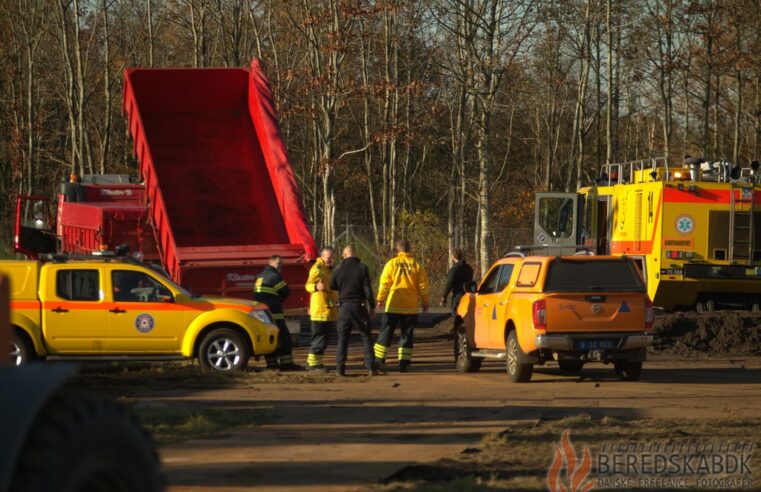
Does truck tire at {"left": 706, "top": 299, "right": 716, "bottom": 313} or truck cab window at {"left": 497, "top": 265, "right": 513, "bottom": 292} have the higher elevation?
truck cab window at {"left": 497, "top": 265, "right": 513, "bottom": 292}

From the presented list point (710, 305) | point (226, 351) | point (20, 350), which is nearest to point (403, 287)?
point (226, 351)

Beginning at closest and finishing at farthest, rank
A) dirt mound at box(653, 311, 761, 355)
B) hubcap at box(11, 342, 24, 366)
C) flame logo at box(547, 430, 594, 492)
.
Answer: flame logo at box(547, 430, 594, 492)
hubcap at box(11, 342, 24, 366)
dirt mound at box(653, 311, 761, 355)

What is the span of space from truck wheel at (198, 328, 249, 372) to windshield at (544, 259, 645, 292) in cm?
433

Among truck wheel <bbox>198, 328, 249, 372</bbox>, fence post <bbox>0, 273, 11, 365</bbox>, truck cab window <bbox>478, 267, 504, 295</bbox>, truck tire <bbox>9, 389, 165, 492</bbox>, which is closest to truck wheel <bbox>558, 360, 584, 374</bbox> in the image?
truck cab window <bbox>478, 267, 504, 295</bbox>

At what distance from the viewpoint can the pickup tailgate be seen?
16953 millimetres

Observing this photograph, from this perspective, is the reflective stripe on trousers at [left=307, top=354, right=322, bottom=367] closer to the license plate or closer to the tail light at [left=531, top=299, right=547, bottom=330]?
the tail light at [left=531, top=299, right=547, bottom=330]

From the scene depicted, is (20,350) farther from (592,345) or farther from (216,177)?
(592,345)

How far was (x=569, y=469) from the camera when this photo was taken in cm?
989

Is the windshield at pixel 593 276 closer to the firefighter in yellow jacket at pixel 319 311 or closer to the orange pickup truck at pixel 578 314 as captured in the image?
the orange pickup truck at pixel 578 314

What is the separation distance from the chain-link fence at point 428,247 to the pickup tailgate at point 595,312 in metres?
18.3

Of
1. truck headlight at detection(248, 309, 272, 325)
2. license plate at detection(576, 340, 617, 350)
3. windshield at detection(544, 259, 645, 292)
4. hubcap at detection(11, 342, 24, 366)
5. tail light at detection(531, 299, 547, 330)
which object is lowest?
hubcap at detection(11, 342, 24, 366)

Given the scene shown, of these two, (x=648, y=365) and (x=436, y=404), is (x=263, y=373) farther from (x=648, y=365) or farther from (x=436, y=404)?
(x=648, y=365)

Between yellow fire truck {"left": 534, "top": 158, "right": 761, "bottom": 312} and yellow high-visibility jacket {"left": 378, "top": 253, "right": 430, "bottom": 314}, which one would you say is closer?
yellow high-visibility jacket {"left": 378, "top": 253, "right": 430, "bottom": 314}

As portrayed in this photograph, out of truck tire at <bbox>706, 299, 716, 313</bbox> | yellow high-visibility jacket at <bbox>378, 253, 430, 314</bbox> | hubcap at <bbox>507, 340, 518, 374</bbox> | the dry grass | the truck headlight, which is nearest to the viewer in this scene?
the dry grass
